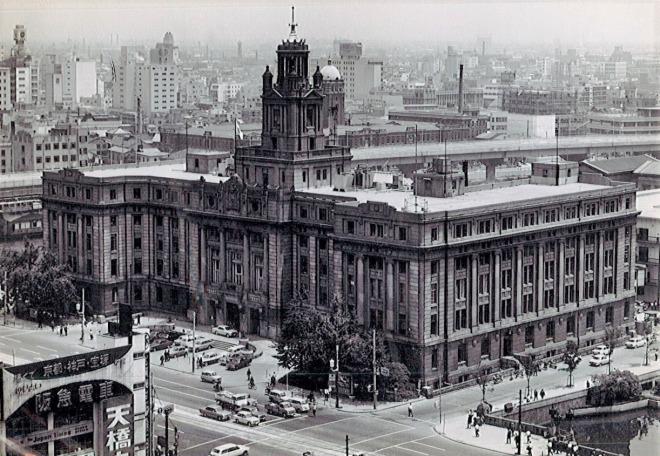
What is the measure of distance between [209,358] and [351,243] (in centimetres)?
704

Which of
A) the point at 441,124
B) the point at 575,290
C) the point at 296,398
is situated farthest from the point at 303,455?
the point at 441,124

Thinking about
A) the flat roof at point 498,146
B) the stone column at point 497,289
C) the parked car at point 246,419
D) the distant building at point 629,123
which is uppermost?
the distant building at point 629,123

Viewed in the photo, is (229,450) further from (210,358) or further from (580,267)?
(580,267)

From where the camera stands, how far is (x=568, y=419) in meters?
49.2

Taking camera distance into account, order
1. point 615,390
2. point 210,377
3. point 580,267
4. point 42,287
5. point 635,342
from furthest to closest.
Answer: point 42,287, point 635,342, point 580,267, point 210,377, point 615,390

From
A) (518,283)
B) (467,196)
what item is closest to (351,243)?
(467,196)

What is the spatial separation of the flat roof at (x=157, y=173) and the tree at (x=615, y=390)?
766 inches

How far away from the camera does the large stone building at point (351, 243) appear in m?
51.8

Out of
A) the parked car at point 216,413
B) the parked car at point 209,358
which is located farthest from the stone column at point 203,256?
the parked car at point 216,413

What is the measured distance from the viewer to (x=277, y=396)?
48.8 meters

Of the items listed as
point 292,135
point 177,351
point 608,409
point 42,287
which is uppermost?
point 292,135

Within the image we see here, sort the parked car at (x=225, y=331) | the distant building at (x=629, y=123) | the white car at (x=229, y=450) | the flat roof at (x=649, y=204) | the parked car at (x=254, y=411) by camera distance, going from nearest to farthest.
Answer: the white car at (x=229, y=450) → the parked car at (x=254, y=411) → the parked car at (x=225, y=331) → the flat roof at (x=649, y=204) → the distant building at (x=629, y=123)

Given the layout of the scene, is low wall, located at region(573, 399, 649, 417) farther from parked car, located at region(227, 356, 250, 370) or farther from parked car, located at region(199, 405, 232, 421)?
parked car, located at region(227, 356, 250, 370)

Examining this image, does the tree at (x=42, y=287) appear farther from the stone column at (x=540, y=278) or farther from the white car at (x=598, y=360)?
the white car at (x=598, y=360)
